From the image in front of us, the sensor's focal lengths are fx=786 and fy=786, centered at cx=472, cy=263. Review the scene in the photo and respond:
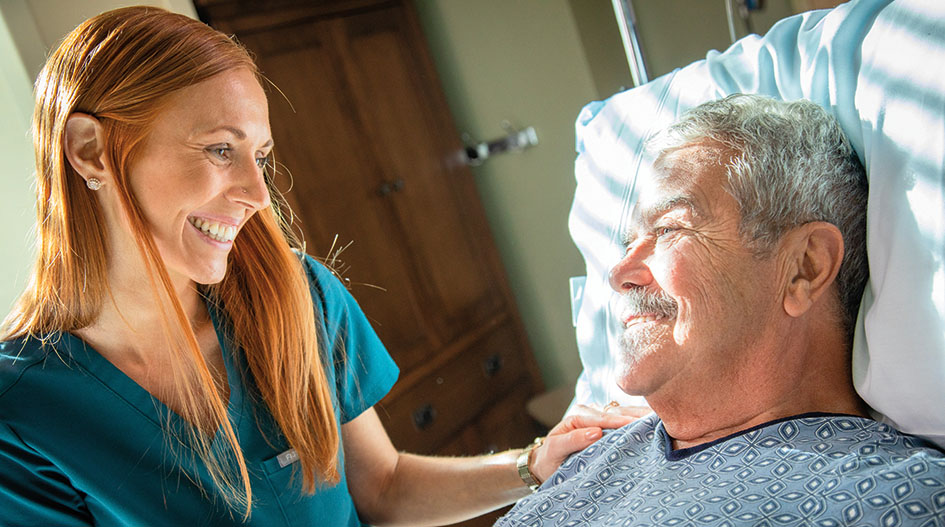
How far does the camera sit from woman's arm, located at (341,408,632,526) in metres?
1.26

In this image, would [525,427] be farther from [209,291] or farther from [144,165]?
[144,165]

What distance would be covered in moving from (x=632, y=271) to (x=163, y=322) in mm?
669

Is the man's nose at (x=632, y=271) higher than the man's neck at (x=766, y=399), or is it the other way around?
the man's nose at (x=632, y=271)

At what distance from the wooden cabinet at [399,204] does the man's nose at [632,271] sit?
4.05 feet

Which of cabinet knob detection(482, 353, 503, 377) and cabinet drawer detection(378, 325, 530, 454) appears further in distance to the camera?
cabinet knob detection(482, 353, 503, 377)

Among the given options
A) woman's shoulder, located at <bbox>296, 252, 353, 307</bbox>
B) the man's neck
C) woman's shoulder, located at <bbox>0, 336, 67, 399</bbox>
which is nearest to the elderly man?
the man's neck

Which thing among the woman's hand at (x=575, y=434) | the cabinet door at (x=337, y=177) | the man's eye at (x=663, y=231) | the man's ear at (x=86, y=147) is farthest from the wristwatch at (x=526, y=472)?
the cabinet door at (x=337, y=177)

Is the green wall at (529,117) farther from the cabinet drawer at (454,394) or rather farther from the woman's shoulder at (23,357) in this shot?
the woman's shoulder at (23,357)

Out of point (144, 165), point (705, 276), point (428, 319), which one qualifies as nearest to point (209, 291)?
point (144, 165)

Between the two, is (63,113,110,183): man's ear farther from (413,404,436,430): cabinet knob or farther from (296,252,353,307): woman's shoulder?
(413,404,436,430): cabinet knob

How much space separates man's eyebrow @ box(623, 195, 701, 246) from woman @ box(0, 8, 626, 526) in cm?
32

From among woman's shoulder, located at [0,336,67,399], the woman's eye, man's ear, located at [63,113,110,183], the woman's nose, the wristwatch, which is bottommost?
the wristwatch

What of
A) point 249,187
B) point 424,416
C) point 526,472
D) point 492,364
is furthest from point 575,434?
point 492,364

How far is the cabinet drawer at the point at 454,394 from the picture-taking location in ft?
Result: 8.09
